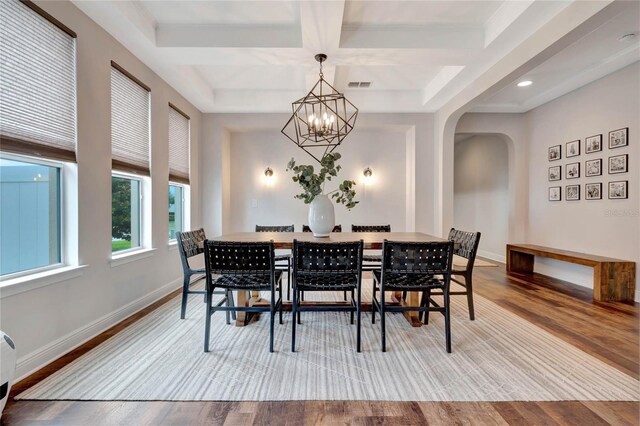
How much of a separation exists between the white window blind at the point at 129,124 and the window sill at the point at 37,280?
1.01 meters

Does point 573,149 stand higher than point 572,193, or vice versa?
point 573,149

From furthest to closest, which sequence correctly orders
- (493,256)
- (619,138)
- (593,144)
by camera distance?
(493,256) < (593,144) < (619,138)

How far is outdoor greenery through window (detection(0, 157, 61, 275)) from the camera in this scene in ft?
6.06

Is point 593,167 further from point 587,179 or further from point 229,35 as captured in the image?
point 229,35

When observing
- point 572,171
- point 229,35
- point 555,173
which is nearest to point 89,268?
point 229,35

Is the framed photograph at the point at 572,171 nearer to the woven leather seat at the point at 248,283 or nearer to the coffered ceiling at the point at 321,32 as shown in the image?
the coffered ceiling at the point at 321,32

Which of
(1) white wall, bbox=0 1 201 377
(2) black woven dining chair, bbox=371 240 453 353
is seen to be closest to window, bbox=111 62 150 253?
(1) white wall, bbox=0 1 201 377

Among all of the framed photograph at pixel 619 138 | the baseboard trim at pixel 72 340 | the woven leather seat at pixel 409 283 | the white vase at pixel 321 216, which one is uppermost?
the framed photograph at pixel 619 138

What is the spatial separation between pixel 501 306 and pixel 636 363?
3.83 feet

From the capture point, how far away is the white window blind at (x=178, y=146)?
386cm

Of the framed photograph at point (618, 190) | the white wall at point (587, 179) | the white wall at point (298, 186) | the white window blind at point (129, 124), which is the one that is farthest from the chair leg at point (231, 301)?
the framed photograph at point (618, 190)

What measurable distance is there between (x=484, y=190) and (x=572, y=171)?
7.11ft

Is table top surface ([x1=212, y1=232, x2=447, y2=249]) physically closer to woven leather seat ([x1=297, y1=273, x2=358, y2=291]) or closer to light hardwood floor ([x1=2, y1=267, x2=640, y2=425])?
woven leather seat ([x1=297, y1=273, x2=358, y2=291])

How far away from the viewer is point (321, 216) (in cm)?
269
